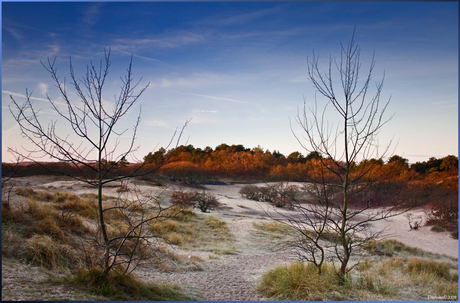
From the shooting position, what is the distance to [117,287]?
335 centimetres

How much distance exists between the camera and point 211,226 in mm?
10734

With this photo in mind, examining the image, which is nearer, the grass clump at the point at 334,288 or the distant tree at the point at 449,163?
the grass clump at the point at 334,288

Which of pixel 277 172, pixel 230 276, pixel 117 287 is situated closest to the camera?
pixel 117 287

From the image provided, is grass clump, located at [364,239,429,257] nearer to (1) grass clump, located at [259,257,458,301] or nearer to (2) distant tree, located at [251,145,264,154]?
(1) grass clump, located at [259,257,458,301]

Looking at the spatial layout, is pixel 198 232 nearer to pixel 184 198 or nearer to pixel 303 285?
pixel 184 198

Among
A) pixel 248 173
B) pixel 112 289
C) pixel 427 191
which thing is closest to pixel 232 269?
pixel 112 289

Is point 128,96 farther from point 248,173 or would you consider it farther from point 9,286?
point 248,173

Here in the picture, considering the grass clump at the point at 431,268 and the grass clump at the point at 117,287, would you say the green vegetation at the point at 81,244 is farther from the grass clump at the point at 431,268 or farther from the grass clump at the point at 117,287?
the grass clump at the point at 431,268

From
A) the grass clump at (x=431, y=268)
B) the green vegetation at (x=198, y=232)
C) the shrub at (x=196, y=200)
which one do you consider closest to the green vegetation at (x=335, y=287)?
the grass clump at (x=431, y=268)

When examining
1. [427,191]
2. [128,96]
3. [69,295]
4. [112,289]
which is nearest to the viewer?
[69,295]

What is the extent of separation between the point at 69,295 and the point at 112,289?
436 mm

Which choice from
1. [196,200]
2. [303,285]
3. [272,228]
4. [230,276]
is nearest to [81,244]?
[230,276]

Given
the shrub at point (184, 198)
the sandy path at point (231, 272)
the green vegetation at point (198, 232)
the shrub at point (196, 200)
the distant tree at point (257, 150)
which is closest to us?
the sandy path at point (231, 272)

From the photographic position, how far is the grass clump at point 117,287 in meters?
3.20
